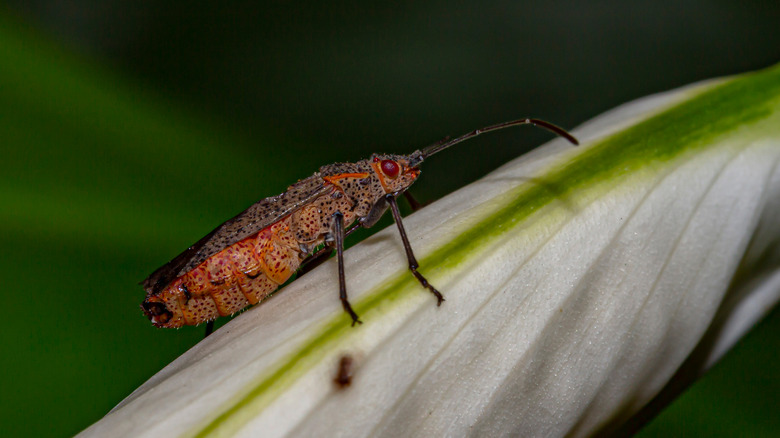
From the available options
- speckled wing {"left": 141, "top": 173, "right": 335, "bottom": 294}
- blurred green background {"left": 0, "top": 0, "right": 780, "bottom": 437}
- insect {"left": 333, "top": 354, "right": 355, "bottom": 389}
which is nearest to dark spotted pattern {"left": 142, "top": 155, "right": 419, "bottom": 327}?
speckled wing {"left": 141, "top": 173, "right": 335, "bottom": 294}

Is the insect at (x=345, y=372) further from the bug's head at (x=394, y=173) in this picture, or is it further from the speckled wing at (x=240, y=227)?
the bug's head at (x=394, y=173)

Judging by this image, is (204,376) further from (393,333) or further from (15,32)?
(15,32)

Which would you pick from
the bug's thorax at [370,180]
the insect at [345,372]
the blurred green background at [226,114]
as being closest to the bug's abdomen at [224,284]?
the blurred green background at [226,114]

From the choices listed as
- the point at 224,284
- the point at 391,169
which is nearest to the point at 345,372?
the point at 224,284

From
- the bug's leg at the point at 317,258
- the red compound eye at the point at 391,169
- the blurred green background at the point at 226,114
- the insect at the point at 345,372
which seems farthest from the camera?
the red compound eye at the point at 391,169

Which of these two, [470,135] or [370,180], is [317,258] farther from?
[470,135]

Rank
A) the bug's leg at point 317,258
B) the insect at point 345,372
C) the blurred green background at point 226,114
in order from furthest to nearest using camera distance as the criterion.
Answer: the bug's leg at point 317,258
the blurred green background at point 226,114
the insect at point 345,372
